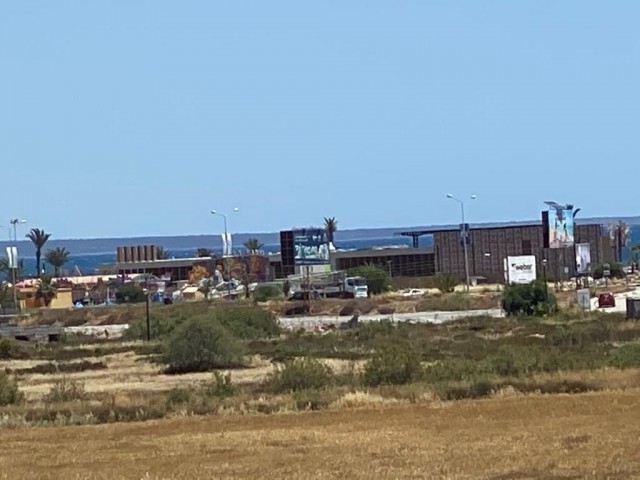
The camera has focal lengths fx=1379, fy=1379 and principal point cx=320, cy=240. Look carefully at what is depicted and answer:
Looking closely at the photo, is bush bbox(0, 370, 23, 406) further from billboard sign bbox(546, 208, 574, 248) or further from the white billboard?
billboard sign bbox(546, 208, 574, 248)

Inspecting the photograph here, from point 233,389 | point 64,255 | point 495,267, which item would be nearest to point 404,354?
point 233,389

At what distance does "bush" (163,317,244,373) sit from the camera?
57.5 metres

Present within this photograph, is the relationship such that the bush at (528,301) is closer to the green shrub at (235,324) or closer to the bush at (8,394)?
the green shrub at (235,324)

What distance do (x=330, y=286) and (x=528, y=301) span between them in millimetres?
38667

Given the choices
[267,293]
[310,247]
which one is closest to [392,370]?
[267,293]

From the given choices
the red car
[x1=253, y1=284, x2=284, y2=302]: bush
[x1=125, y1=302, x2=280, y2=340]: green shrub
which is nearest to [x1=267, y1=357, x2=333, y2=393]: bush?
[x1=125, y1=302, x2=280, y2=340]: green shrub

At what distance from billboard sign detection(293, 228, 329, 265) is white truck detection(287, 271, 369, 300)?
1701 millimetres

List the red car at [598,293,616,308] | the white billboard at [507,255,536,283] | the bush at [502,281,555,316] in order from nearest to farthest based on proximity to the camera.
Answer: the bush at [502,281,555,316]
the red car at [598,293,616,308]
the white billboard at [507,255,536,283]

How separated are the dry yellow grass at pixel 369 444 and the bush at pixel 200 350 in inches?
959

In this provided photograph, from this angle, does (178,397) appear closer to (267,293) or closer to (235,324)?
(235,324)

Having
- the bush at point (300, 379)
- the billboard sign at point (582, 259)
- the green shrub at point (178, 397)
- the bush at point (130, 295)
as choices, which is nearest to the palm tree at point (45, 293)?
the bush at point (130, 295)

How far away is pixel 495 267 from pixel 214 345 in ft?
308

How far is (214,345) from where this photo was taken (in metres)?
57.8

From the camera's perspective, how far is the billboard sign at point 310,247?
5123 inches
